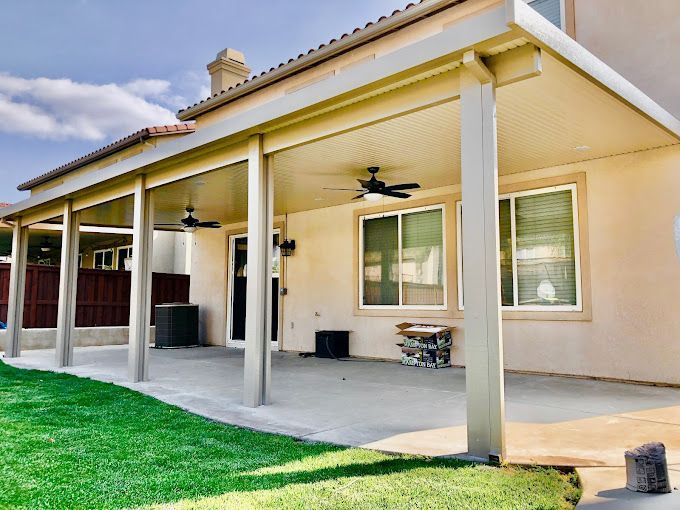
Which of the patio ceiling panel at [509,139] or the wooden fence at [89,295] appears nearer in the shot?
the patio ceiling panel at [509,139]

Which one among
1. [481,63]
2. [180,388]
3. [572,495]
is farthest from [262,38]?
[572,495]

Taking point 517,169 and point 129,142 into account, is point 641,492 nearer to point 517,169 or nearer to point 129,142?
point 517,169

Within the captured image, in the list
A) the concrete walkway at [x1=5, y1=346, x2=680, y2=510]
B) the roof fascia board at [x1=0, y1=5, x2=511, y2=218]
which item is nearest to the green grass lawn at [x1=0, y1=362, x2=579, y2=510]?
the concrete walkway at [x1=5, y1=346, x2=680, y2=510]

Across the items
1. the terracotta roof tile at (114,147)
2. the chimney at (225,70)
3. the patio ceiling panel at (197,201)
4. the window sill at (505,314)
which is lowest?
the window sill at (505,314)

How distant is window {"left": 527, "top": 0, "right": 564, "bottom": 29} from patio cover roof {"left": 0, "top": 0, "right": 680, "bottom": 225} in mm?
2034

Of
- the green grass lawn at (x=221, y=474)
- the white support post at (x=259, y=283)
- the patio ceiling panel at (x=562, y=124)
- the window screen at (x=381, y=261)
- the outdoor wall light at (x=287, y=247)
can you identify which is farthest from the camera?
the outdoor wall light at (x=287, y=247)

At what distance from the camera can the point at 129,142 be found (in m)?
13.1

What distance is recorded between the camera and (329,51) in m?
9.91

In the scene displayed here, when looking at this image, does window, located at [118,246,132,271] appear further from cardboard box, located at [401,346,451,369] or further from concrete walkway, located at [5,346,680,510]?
cardboard box, located at [401,346,451,369]

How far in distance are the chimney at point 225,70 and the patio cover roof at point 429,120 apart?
6637mm

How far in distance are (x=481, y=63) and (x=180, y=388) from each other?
4916mm

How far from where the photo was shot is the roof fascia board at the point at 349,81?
11.4 ft

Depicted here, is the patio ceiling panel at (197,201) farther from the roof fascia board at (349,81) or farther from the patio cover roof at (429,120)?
the roof fascia board at (349,81)

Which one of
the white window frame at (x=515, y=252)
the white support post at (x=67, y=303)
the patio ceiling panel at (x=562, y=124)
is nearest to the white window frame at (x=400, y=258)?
the white window frame at (x=515, y=252)
